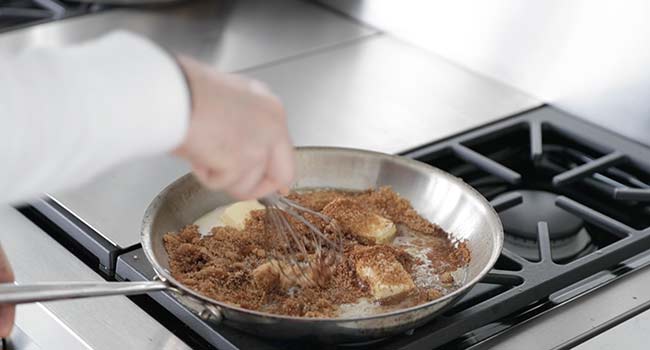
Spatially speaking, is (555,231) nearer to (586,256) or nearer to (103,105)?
(586,256)

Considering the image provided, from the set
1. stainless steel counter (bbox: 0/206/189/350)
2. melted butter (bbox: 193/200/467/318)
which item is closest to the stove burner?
melted butter (bbox: 193/200/467/318)

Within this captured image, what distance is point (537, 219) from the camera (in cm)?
102

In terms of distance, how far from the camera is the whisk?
0.84 meters

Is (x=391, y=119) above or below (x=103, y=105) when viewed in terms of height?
below

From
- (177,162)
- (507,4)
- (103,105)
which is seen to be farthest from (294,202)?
(507,4)

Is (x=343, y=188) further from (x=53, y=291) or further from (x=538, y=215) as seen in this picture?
(x=53, y=291)

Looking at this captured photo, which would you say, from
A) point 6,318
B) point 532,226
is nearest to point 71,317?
point 6,318

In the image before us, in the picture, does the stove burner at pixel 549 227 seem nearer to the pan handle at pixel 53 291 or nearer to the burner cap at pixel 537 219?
the burner cap at pixel 537 219

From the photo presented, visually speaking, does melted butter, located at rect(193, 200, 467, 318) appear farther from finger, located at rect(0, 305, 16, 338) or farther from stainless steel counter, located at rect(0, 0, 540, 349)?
finger, located at rect(0, 305, 16, 338)

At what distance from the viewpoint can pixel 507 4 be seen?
4.06ft

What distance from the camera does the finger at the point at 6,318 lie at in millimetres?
759

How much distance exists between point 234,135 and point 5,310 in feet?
0.75

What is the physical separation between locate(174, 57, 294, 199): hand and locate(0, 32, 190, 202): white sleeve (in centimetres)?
2

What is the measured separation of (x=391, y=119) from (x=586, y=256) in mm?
Answer: 334
